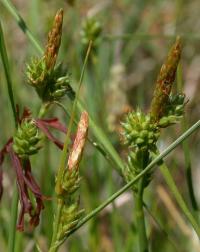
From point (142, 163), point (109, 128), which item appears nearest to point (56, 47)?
point (142, 163)

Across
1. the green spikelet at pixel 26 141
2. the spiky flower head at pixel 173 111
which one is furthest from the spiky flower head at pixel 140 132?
the green spikelet at pixel 26 141

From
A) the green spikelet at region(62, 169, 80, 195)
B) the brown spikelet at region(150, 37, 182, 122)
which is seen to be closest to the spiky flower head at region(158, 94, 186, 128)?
the brown spikelet at region(150, 37, 182, 122)

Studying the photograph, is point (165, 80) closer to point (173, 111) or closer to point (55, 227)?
point (173, 111)

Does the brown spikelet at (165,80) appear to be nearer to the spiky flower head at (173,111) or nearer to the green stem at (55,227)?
the spiky flower head at (173,111)

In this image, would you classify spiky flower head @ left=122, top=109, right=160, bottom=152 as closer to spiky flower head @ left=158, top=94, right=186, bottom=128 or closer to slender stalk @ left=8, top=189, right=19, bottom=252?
spiky flower head @ left=158, top=94, right=186, bottom=128

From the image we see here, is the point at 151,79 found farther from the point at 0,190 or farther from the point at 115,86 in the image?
the point at 0,190

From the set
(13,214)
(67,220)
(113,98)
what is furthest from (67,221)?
(113,98)

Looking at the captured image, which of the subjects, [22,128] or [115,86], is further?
[115,86]
